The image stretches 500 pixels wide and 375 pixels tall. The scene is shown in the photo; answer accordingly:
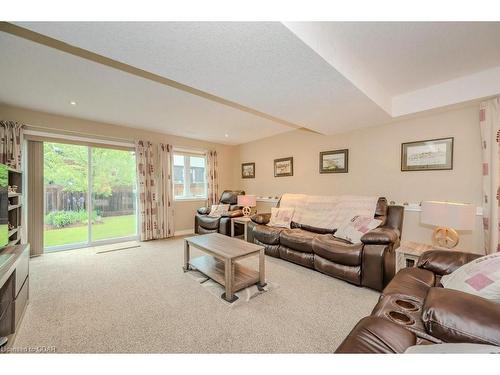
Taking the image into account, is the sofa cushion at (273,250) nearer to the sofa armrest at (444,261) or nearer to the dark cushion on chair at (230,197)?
the sofa armrest at (444,261)

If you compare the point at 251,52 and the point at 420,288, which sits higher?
the point at 251,52

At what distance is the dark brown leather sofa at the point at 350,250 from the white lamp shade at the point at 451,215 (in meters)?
0.41

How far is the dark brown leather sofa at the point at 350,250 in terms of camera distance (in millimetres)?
2158

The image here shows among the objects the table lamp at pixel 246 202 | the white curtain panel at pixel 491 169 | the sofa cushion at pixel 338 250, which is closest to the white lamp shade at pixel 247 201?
the table lamp at pixel 246 202

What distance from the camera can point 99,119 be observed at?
143 inches

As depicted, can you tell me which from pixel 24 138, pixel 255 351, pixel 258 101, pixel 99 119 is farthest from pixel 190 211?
pixel 255 351

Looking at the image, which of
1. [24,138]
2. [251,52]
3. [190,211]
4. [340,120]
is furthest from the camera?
[190,211]

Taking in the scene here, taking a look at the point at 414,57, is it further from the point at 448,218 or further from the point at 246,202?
the point at 246,202

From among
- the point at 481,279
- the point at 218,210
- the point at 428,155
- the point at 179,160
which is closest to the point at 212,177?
the point at 179,160

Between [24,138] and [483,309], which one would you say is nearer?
[483,309]

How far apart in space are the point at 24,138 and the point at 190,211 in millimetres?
3094

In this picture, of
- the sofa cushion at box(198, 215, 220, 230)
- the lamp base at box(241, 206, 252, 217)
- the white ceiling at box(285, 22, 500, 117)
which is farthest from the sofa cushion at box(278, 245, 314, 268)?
the white ceiling at box(285, 22, 500, 117)
